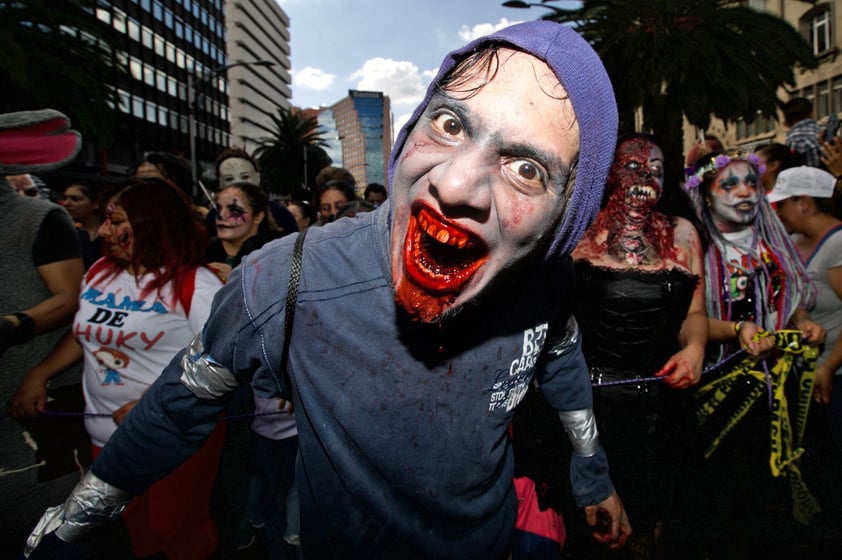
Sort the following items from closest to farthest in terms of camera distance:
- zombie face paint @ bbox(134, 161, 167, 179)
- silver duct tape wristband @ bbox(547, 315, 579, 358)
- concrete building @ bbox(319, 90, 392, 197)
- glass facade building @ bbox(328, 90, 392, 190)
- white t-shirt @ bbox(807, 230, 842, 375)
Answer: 1. silver duct tape wristband @ bbox(547, 315, 579, 358)
2. white t-shirt @ bbox(807, 230, 842, 375)
3. zombie face paint @ bbox(134, 161, 167, 179)
4. concrete building @ bbox(319, 90, 392, 197)
5. glass facade building @ bbox(328, 90, 392, 190)

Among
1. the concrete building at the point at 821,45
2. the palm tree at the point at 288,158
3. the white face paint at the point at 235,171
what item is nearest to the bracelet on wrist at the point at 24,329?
the white face paint at the point at 235,171

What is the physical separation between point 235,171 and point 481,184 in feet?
14.0

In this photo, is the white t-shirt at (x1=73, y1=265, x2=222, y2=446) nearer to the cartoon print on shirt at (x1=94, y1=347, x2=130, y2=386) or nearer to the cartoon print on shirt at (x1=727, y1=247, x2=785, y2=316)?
the cartoon print on shirt at (x1=94, y1=347, x2=130, y2=386)

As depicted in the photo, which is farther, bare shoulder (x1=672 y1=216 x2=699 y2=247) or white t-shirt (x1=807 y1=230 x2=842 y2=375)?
white t-shirt (x1=807 y1=230 x2=842 y2=375)

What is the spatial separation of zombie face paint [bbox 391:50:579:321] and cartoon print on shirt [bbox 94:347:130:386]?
1.73 meters

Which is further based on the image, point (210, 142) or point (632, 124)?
point (210, 142)

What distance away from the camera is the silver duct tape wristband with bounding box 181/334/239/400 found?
1147mm

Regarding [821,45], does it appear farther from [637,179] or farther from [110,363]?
[110,363]

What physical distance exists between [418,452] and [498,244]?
55cm

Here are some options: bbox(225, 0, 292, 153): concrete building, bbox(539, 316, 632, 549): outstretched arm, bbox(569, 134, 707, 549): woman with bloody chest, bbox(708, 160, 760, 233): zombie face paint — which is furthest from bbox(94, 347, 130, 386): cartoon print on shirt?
bbox(225, 0, 292, 153): concrete building

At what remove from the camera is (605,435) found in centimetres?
235

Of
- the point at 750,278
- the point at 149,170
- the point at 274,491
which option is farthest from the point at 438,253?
the point at 149,170

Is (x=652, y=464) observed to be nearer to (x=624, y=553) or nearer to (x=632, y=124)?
(x=624, y=553)

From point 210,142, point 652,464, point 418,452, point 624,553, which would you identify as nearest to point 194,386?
point 418,452
